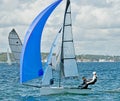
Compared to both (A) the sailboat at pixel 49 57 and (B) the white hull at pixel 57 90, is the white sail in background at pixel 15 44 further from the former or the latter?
(B) the white hull at pixel 57 90

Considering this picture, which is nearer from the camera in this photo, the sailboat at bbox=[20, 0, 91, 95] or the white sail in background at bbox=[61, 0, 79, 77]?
the sailboat at bbox=[20, 0, 91, 95]

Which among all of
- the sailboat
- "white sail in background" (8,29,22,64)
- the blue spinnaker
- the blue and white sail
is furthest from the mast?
"white sail in background" (8,29,22,64)

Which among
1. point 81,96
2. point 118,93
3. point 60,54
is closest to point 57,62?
point 60,54

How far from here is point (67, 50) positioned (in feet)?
119

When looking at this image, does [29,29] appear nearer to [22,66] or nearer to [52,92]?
[22,66]

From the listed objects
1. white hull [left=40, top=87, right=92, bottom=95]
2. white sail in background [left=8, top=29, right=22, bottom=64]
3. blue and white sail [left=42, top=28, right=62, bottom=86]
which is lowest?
white hull [left=40, top=87, right=92, bottom=95]

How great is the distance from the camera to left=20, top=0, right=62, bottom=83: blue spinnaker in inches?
1352

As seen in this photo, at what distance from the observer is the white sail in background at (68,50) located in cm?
3575

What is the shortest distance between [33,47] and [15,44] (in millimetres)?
15424

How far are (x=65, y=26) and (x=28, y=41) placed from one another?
10.3ft

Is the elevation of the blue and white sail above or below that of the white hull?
above

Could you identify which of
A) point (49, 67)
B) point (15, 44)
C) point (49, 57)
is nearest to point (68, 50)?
point (49, 57)

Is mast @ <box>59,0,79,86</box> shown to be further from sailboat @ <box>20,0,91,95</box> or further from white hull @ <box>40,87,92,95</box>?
white hull @ <box>40,87,92,95</box>

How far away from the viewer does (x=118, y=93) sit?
39250 millimetres
